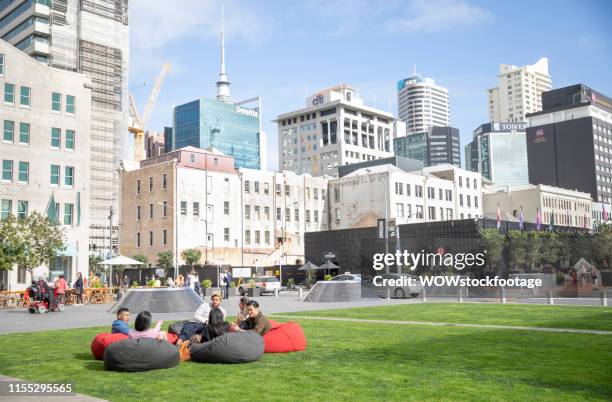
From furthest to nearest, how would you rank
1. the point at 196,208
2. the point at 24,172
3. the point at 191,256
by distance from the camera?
the point at 196,208 → the point at 191,256 → the point at 24,172

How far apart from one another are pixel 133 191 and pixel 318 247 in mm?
25805

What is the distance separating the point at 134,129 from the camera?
569ft

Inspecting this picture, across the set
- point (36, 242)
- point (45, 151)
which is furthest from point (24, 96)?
point (36, 242)

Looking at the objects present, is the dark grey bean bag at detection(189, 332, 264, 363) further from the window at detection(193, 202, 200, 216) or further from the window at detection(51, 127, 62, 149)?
the window at detection(193, 202, 200, 216)

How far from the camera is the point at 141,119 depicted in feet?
608

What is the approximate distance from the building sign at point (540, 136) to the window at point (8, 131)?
485ft

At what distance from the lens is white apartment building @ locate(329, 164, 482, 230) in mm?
91188

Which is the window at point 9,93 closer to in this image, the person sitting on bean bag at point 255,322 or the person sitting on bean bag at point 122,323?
the person sitting on bean bag at point 122,323

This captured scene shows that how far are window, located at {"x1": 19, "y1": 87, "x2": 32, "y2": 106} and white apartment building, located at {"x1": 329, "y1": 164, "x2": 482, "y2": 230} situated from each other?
50.3 meters

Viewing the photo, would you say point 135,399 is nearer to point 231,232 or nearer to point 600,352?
point 600,352

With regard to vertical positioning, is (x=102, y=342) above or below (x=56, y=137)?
below

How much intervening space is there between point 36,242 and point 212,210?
3992cm

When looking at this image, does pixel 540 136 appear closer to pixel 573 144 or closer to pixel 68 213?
pixel 573 144

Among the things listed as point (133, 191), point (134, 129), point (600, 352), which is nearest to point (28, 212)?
point (133, 191)
